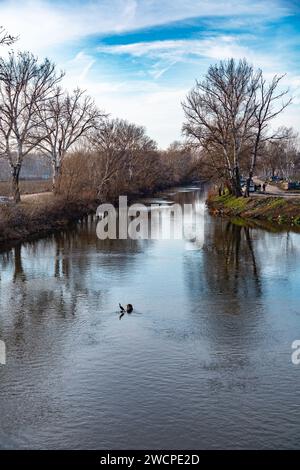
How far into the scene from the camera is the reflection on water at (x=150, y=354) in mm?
9133

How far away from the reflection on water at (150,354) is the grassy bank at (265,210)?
15.0 meters

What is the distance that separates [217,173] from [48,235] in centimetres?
2217

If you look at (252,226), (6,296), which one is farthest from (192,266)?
(252,226)

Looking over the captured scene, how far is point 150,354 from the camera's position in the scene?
1220cm

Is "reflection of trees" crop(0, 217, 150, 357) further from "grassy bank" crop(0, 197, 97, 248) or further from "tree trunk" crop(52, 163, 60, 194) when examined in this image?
"tree trunk" crop(52, 163, 60, 194)

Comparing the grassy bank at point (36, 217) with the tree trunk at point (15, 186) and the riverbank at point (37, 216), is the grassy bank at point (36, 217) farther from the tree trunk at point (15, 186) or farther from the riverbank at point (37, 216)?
the tree trunk at point (15, 186)

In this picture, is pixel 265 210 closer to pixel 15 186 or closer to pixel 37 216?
pixel 37 216

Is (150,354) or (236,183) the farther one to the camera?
(236,183)

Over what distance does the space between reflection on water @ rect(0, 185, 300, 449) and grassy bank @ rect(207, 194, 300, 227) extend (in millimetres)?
15029

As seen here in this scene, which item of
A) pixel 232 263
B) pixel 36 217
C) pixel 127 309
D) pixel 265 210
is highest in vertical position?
pixel 36 217

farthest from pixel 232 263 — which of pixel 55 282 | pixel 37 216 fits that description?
pixel 37 216

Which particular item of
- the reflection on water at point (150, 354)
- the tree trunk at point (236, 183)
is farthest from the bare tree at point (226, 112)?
the reflection on water at point (150, 354)

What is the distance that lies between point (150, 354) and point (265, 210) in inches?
1151
